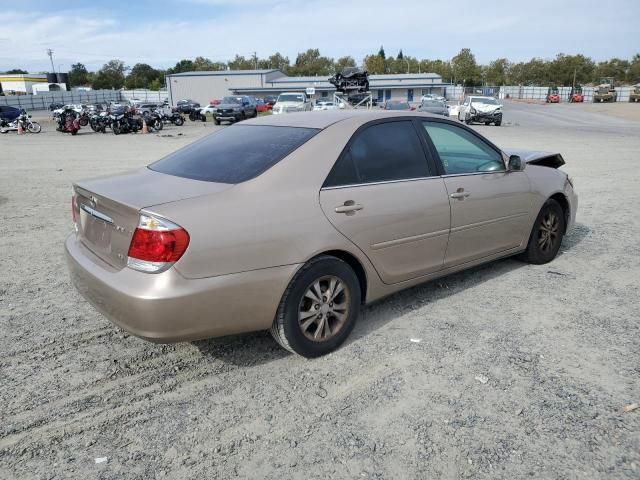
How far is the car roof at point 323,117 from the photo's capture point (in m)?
3.79

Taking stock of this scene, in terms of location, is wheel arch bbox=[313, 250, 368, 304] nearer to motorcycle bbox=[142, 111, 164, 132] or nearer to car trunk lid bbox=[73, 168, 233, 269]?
car trunk lid bbox=[73, 168, 233, 269]

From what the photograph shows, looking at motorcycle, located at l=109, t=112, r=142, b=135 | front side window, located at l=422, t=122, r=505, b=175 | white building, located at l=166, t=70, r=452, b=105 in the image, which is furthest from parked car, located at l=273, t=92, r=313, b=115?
white building, located at l=166, t=70, r=452, b=105

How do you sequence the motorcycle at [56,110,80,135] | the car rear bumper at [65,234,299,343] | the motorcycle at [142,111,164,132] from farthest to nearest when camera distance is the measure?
1. the motorcycle at [142,111,164,132]
2. the motorcycle at [56,110,80,135]
3. the car rear bumper at [65,234,299,343]

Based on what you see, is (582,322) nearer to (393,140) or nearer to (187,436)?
(393,140)

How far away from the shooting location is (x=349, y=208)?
346 cm

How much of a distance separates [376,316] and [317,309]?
92 cm

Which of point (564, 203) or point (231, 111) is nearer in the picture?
point (564, 203)

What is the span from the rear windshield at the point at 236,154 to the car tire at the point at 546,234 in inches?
108

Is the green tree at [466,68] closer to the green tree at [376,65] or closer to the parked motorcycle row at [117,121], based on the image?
the green tree at [376,65]

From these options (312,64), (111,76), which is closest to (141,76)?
(111,76)

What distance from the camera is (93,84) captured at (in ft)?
418

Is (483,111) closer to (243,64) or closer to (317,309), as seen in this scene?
(317,309)

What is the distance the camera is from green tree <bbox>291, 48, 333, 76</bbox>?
123 metres

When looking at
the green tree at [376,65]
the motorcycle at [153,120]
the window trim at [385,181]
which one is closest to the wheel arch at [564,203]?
the window trim at [385,181]
